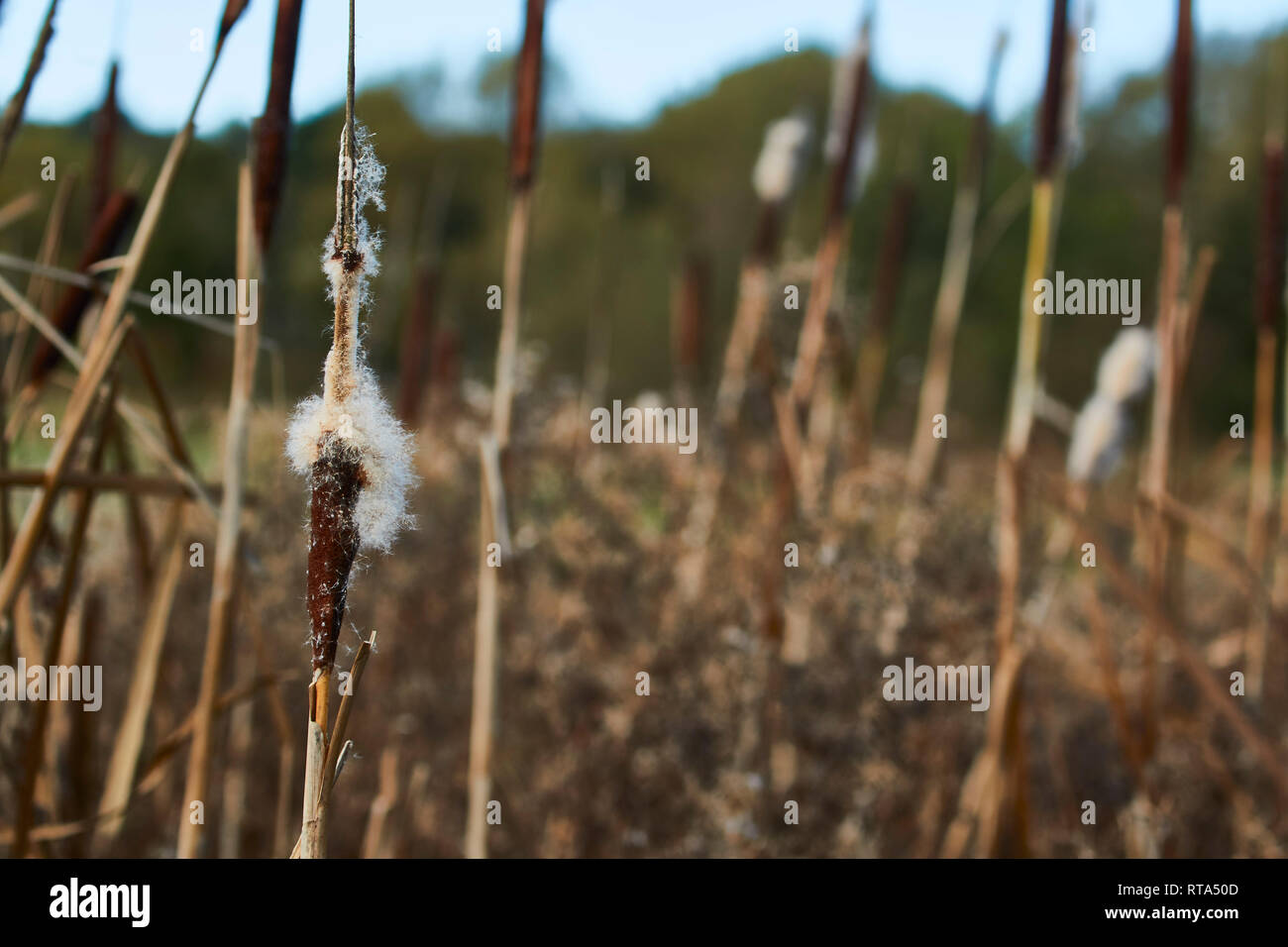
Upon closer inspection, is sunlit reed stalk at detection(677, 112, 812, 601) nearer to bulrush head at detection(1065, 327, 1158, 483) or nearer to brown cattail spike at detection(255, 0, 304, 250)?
bulrush head at detection(1065, 327, 1158, 483)

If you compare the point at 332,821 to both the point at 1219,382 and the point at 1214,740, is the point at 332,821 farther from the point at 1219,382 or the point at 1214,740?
the point at 1219,382

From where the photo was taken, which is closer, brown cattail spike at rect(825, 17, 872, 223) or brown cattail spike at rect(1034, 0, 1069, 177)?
brown cattail spike at rect(1034, 0, 1069, 177)

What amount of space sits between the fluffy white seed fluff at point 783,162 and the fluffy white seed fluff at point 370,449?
163 centimetres

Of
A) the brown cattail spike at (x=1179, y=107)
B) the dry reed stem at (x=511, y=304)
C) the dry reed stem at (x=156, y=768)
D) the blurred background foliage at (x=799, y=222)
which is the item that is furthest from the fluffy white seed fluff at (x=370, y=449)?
the blurred background foliage at (x=799, y=222)

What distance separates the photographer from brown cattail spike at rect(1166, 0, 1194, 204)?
1167 millimetres

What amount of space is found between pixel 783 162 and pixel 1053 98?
35.4 inches

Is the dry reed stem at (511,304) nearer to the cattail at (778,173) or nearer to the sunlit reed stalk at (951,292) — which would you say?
the sunlit reed stalk at (951,292)

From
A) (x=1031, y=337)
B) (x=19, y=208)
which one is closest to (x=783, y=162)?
(x=1031, y=337)

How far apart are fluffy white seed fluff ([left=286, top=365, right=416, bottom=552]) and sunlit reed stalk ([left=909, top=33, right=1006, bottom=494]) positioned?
3.95ft

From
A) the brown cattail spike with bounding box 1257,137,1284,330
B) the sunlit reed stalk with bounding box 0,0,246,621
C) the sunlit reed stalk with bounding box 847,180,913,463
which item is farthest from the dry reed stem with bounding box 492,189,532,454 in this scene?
the brown cattail spike with bounding box 1257,137,1284,330

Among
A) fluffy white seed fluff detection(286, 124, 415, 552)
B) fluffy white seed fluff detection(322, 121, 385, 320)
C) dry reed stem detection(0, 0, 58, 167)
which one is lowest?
fluffy white seed fluff detection(286, 124, 415, 552)

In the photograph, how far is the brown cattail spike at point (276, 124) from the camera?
506 millimetres

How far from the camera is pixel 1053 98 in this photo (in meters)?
1.08
